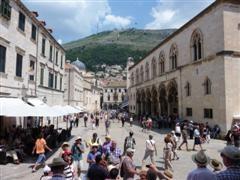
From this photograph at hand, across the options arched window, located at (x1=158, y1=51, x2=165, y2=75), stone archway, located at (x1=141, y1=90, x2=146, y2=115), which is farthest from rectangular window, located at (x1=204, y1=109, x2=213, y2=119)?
stone archway, located at (x1=141, y1=90, x2=146, y2=115)

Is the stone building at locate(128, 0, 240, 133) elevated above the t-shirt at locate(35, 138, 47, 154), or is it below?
above

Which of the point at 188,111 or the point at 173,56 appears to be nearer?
the point at 188,111

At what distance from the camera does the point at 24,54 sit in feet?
68.6

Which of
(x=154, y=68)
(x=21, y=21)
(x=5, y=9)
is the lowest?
(x=5, y=9)

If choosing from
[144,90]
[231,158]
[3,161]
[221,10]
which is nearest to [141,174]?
[231,158]

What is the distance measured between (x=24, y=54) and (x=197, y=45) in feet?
58.1

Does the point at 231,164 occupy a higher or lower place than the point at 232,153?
lower

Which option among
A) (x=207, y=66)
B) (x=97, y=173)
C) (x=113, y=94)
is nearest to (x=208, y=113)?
(x=207, y=66)

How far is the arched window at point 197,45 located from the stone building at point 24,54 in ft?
51.9

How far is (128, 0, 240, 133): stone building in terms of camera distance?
22.7 meters

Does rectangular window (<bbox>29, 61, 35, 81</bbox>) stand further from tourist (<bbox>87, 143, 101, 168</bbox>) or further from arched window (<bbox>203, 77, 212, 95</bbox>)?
arched window (<bbox>203, 77, 212, 95</bbox>)

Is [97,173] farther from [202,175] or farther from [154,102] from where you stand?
[154,102]

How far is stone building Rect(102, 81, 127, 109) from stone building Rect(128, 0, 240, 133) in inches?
3356

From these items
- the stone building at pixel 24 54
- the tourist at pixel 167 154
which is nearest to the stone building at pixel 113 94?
the stone building at pixel 24 54
